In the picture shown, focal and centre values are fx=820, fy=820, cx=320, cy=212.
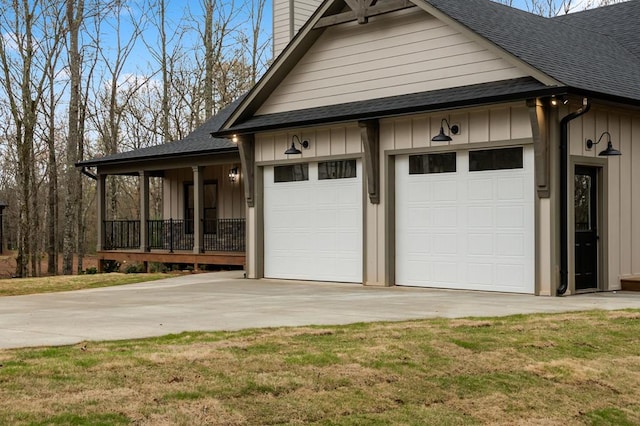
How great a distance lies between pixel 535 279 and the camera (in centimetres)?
1332

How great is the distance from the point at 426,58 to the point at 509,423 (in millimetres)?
10375

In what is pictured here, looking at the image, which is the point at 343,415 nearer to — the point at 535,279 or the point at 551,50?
the point at 535,279

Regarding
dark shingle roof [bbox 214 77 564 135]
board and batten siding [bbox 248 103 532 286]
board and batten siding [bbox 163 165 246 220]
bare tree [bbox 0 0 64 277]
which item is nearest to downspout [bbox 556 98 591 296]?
board and batten siding [bbox 248 103 532 286]

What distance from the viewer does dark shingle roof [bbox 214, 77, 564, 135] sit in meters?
13.3

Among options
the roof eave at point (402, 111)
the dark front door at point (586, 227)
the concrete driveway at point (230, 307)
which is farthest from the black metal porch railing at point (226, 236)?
the dark front door at point (586, 227)

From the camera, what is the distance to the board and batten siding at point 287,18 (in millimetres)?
23100

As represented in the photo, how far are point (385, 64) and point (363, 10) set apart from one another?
1158 millimetres

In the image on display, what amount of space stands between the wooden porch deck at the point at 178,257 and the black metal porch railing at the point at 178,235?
0.33 meters

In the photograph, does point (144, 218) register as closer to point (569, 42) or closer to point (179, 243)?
point (179, 243)

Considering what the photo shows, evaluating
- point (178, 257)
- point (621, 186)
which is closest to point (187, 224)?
point (178, 257)

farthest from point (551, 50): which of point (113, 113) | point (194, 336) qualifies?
point (113, 113)

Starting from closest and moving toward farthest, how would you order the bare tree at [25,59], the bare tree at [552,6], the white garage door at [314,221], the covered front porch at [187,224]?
the white garage door at [314,221], the covered front porch at [187,224], the bare tree at [25,59], the bare tree at [552,6]

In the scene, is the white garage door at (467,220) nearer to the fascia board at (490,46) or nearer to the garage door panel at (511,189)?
the garage door panel at (511,189)

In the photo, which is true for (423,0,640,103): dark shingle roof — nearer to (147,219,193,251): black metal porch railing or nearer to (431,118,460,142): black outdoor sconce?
(431,118,460,142): black outdoor sconce
